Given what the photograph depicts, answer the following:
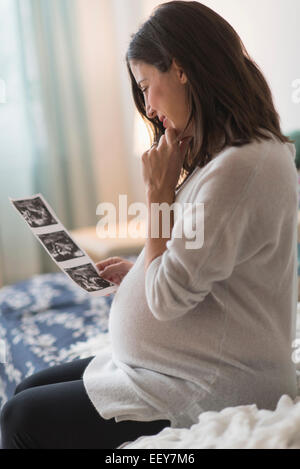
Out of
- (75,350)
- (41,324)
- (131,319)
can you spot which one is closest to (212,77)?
(131,319)

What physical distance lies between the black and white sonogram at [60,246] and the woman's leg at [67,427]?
1.11ft

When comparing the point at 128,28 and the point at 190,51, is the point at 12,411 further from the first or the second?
the point at 128,28

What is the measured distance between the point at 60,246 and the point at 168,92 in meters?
0.42

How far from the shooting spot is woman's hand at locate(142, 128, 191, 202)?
951mm

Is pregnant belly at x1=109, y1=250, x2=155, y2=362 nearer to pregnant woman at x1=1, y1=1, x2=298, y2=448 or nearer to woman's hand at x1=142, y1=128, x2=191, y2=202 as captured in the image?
pregnant woman at x1=1, y1=1, x2=298, y2=448

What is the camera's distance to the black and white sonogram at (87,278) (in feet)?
3.69

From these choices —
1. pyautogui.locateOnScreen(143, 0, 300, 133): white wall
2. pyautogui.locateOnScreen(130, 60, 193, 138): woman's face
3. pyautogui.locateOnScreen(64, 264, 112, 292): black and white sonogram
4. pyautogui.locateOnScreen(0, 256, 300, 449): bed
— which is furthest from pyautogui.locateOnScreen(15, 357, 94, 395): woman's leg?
pyautogui.locateOnScreen(143, 0, 300, 133): white wall

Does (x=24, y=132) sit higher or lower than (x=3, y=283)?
higher

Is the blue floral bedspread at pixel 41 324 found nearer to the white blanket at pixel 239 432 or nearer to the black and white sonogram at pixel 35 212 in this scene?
the black and white sonogram at pixel 35 212

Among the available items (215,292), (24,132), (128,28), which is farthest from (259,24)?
(215,292)

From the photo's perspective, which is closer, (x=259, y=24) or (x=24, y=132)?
(x=259, y=24)

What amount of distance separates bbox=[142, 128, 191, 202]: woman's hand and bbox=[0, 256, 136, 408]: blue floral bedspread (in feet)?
2.39

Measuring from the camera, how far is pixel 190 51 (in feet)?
2.91

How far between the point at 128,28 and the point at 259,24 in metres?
1.26
